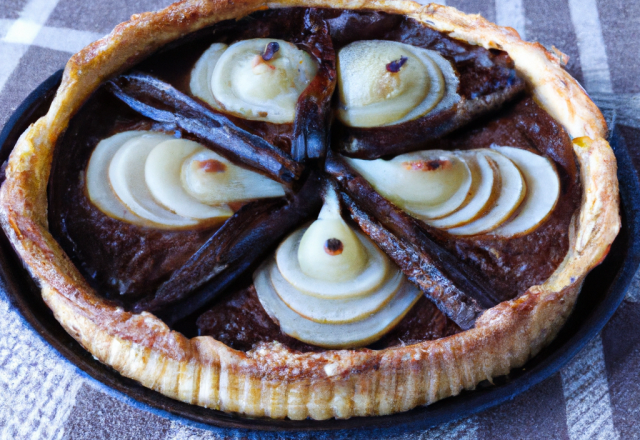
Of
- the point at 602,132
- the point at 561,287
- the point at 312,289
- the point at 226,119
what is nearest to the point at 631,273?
the point at 561,287

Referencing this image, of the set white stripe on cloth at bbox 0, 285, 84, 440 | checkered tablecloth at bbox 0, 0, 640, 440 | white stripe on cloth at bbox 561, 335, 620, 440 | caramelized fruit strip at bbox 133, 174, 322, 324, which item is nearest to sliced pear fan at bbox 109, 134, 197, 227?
caramelized fruit strip at bbox 133, 174, 322, 324

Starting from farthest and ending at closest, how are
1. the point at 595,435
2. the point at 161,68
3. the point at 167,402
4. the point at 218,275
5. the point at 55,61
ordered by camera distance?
the point at 55,61 → the point at 161,68 → the point at 595,435 → the point at 218,275 → the point at 167,402

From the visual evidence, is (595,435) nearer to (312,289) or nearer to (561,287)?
(561,287)

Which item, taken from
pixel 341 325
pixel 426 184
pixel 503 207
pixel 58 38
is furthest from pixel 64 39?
pixel 503 207

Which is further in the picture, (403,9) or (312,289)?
(403,9)

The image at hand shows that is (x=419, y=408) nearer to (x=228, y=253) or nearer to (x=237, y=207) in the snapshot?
(x=228, y=253)

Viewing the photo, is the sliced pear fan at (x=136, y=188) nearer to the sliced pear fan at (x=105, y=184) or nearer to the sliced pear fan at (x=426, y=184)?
the sliced pear fan at (x=105, y=184)
